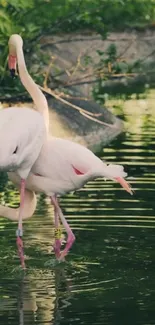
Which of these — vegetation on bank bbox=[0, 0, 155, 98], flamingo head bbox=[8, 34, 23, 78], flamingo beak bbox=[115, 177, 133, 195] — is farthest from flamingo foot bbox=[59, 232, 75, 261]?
vegetation on bank bbox=[0, 0, 155, 98]

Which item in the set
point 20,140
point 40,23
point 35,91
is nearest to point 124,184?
point 20,140

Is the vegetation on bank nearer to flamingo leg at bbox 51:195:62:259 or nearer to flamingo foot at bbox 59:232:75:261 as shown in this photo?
flamingo leg at bbox 51:195:62:259

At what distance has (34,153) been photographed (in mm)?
8789

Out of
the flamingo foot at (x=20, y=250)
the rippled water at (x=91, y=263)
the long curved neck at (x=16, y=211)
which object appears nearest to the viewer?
the rippled water at (x=91, y=263)

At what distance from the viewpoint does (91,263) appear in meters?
8.77

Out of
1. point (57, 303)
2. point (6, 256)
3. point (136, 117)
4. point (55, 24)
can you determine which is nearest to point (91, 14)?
point (55, 24)

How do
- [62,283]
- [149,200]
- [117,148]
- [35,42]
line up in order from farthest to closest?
[35,42] < [117,148] < [149,200] < [62,283]

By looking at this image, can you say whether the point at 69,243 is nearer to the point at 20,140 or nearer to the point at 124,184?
the point at 124,184

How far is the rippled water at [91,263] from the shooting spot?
24.3ft

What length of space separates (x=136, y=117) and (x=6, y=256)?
29.4 feet

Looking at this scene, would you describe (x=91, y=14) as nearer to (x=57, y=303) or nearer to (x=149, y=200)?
(x=149, y=200)

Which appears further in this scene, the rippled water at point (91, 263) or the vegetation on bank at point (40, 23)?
the vegetation on bank at point (40, 23)

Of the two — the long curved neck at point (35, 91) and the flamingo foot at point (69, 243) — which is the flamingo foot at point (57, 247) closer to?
the flamingo foot at point (69, 243)

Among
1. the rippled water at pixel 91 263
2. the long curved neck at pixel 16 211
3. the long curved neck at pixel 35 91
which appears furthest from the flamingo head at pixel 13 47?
the rippled water at pixel 91 263
